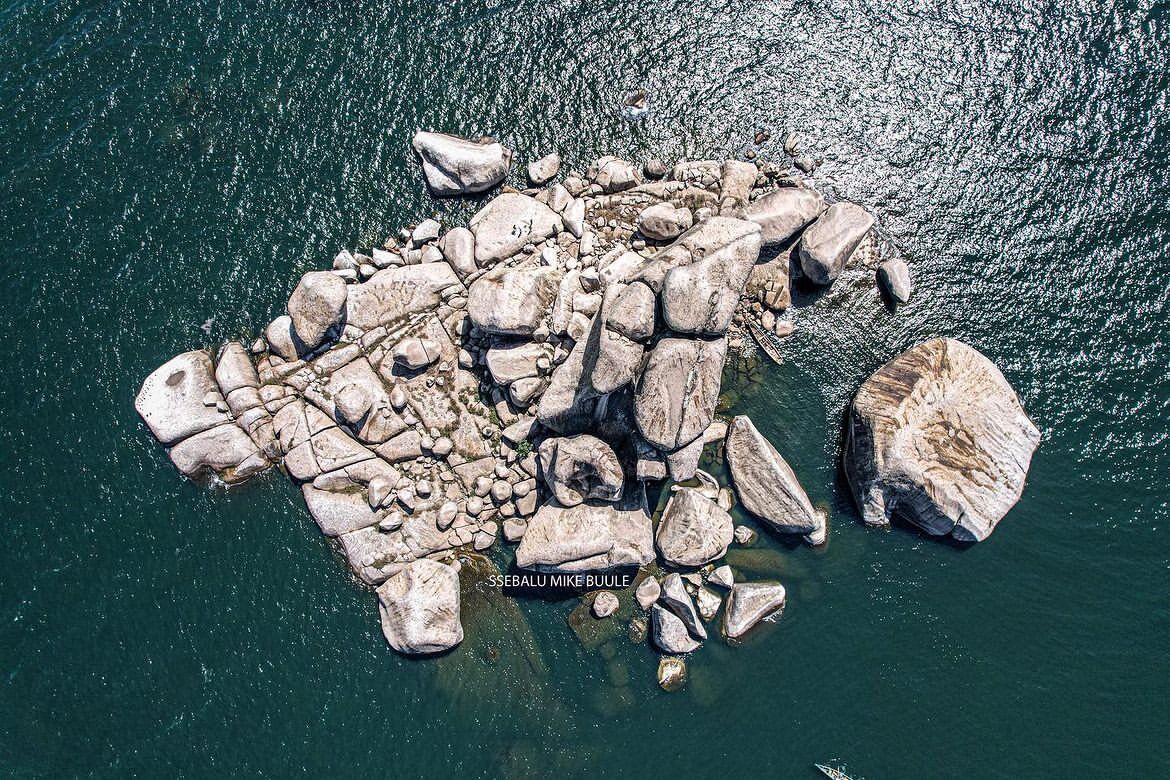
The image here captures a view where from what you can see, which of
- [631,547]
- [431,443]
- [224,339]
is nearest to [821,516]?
[631,547]

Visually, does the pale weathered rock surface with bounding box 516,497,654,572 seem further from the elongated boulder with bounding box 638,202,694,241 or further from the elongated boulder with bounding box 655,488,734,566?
the elongated boulder with bounding box 638,202,694,241

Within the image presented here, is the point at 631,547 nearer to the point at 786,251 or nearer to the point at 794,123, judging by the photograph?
the point at 786,251

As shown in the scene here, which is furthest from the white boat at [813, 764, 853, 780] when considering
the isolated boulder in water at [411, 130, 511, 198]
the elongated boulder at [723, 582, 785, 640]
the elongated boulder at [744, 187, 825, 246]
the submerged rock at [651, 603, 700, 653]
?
the isolated boulder in water at [411, 130, 511, 198]

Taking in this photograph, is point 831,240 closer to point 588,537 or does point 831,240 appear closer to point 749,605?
point 749,605

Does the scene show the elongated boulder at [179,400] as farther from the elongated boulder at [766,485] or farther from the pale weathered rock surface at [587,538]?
the elongated boulder at [766,485]

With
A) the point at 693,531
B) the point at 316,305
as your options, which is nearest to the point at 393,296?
the point at 316,305
